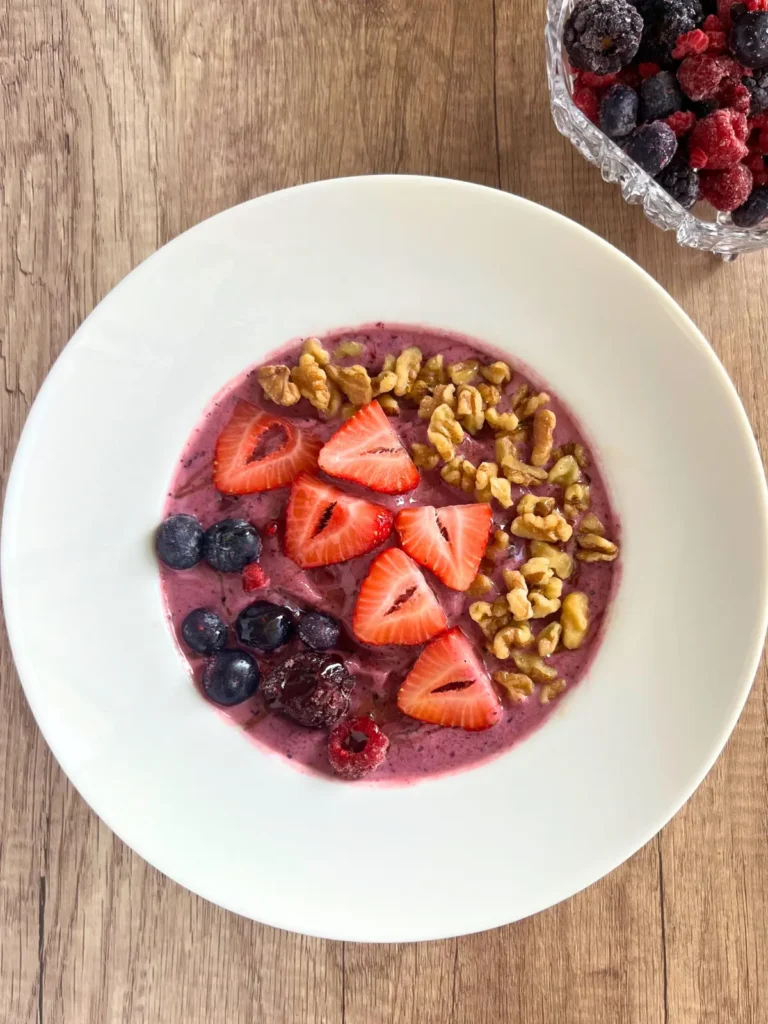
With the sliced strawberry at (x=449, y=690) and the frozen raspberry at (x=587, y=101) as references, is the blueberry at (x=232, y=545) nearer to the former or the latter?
the sliced strawberry at (x=449, y=690)

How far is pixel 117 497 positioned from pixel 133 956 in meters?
0.82

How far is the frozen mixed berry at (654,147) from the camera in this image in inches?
48.1

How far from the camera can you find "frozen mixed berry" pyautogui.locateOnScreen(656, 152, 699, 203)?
1260 millimetres

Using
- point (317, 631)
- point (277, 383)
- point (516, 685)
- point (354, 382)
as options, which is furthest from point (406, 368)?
point (516, 685)

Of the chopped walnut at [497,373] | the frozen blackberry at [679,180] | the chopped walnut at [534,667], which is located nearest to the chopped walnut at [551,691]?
the chopped walnut at [534,667]

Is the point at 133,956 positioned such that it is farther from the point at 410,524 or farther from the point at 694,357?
the point at 694,357

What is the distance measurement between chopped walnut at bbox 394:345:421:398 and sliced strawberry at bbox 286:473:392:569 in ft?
0.68

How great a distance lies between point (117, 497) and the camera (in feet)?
4.47

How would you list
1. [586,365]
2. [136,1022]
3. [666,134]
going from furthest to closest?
1. [136,1022]
2. [586,365]
3. [666,134]

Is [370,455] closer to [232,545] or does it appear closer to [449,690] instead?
[232,545]

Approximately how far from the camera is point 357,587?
142cm

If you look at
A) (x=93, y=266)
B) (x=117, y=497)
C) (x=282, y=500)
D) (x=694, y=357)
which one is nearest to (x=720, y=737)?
(x=694, y=357)

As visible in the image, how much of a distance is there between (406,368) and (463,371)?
97mm

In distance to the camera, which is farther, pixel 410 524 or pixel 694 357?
pixel 410 524
